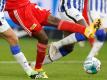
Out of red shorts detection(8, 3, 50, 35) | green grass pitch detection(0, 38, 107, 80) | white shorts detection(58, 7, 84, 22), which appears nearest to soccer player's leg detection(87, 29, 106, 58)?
green grass pitch detection(0, 38, 107, 80)

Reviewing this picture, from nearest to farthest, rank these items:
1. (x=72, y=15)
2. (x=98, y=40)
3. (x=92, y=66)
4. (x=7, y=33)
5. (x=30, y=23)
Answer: (x=7, y=33) → (x=30, y=23) → (x=92, y=66) → (x=98, y=40) → (x=72, y=15)

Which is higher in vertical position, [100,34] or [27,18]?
[27,18]

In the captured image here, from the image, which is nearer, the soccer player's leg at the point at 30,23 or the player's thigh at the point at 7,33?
the player's thigh at the point at 7,33

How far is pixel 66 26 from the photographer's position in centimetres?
1116

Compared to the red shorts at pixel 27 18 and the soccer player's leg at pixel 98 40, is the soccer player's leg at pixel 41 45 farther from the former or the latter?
the soccer player's leg at pixel 98 40

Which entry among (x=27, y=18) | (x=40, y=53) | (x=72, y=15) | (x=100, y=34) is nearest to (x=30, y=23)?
(x=27, y=18)

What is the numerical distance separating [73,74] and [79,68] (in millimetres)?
1120

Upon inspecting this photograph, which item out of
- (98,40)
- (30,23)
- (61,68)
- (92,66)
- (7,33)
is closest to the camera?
(7,33)

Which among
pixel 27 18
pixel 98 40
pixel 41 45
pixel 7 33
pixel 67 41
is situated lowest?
pixel 98 40

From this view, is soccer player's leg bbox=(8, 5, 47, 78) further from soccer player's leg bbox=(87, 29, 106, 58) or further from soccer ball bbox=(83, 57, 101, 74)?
soccer player's leg bbox=(87, 29, 106, 58)

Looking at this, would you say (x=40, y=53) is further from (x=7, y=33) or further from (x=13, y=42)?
(x=7, y=33)

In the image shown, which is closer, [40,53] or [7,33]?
[7,33]

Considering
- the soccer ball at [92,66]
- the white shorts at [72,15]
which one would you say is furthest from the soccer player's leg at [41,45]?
the white shorts at [72,15]

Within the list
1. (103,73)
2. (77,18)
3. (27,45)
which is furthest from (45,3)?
(103,73)
